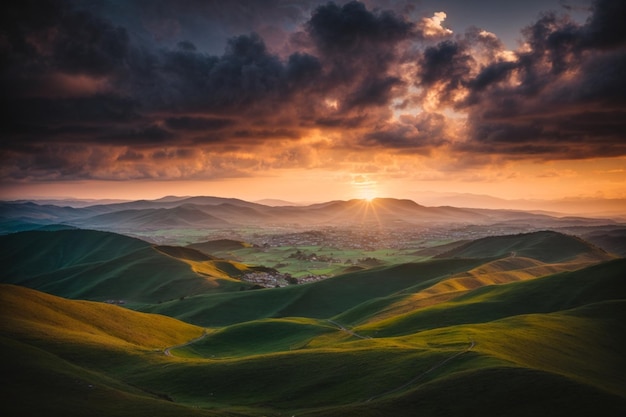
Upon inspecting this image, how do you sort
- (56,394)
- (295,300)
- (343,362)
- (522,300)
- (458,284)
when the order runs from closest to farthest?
(56,394), (343,362), (522,300), (458,284), (295,300)

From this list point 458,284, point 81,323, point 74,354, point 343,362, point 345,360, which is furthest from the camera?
point 458,284

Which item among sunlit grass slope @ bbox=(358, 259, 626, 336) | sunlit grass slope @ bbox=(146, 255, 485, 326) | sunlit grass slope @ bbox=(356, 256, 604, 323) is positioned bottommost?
sunlit grass slope @ bbox=(146, 255, 485, 326)

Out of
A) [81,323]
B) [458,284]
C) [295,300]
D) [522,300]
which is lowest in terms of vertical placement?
[295,300]

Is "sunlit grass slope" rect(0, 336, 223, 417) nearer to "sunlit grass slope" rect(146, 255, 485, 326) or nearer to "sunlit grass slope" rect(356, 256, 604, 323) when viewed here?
"sunlit grass slope" rect(356, 256, 604, 323)

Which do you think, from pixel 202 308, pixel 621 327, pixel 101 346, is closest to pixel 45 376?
pixel 101 346

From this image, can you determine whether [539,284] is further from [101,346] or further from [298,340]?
[101,346]

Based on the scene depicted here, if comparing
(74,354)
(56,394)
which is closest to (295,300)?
(74,354)

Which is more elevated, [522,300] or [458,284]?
[522,300]

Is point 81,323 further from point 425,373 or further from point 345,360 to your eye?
point 425,373

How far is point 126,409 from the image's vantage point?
42000 mm

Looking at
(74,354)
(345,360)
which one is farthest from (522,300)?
(74,354)

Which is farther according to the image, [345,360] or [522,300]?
[522,300]

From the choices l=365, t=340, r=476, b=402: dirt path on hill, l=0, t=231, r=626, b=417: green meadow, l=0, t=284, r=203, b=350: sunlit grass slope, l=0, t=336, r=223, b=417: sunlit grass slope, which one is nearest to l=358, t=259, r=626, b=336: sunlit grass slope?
l=0, t=231, r=626, b=417: green meadow

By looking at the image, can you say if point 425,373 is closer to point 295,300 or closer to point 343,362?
point 343,362
